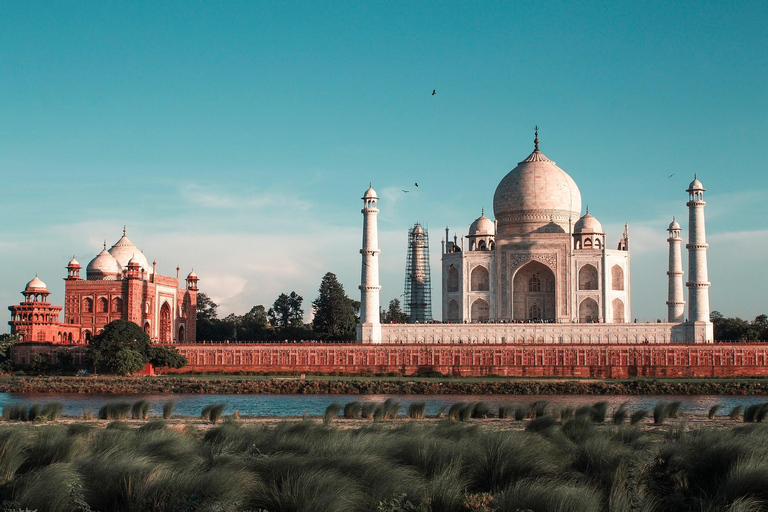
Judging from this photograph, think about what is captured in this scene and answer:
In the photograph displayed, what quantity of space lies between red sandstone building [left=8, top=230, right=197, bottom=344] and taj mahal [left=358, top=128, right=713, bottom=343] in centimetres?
1733

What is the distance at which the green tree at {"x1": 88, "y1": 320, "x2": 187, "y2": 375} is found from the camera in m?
48.5

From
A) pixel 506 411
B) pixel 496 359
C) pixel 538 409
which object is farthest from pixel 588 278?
pixel 506 411

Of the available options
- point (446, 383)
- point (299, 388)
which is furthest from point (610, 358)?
point (299, 388)

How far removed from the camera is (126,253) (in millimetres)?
69188

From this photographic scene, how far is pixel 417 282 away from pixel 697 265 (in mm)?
24129

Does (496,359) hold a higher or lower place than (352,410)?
higher

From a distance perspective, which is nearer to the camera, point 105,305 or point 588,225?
point 588,225

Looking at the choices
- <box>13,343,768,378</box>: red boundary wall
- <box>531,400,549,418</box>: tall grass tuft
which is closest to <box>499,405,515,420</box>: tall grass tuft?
<box>531,400,549,418</box>: tall grass tuft

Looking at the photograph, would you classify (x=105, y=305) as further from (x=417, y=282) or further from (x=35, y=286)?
(x=417, y=282)

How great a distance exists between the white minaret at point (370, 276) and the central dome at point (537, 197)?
11050 millimetres

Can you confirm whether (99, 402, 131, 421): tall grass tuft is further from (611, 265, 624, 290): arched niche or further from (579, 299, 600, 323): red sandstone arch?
(611, 265, 624, 290): arched niche

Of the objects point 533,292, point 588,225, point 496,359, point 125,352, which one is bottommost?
point 496,359

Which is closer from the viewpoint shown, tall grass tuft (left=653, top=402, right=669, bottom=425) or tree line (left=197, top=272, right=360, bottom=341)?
tall grass tuft (left=653, top=402, right=669, bottom=425)

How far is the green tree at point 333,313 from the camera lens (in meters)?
68.8
